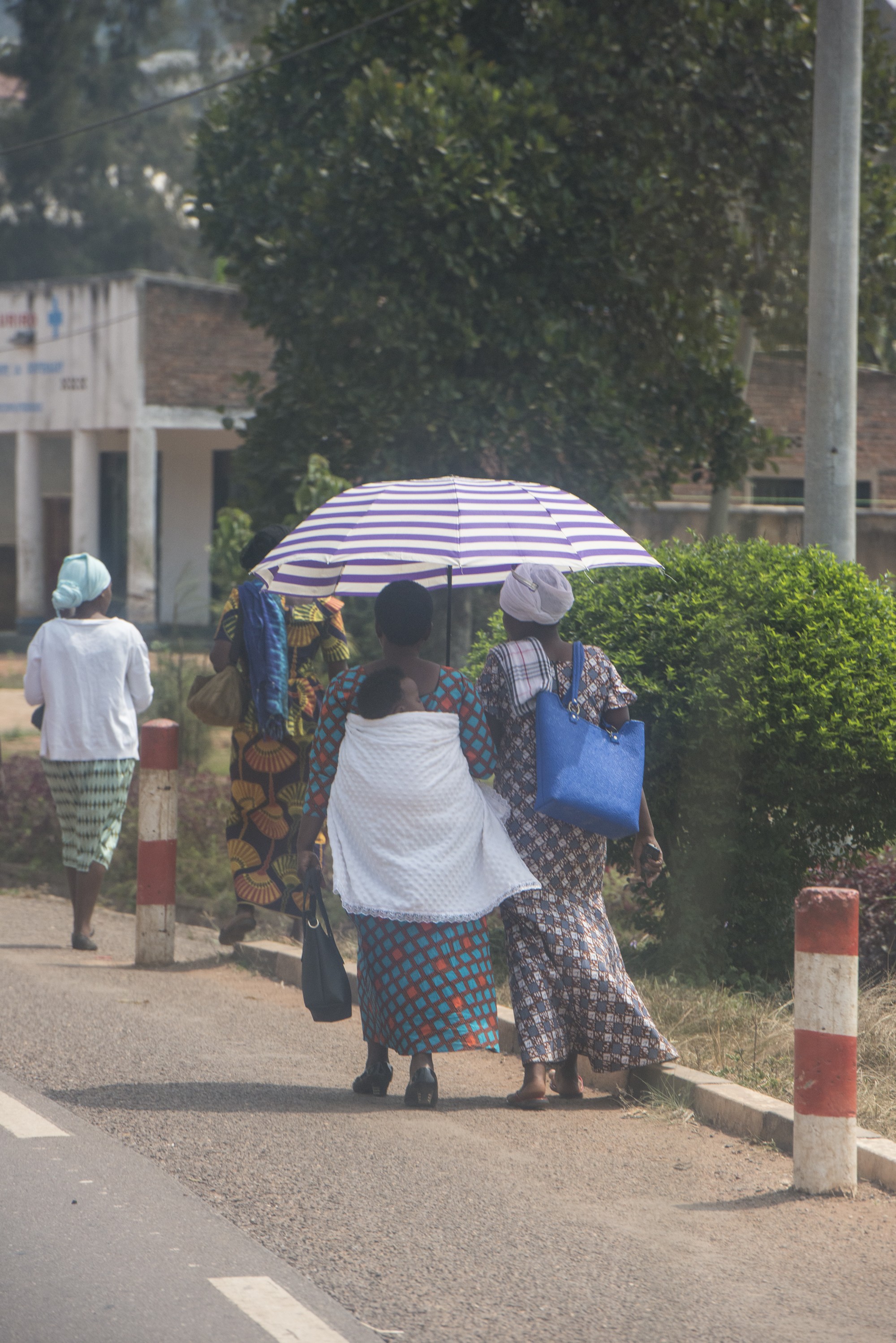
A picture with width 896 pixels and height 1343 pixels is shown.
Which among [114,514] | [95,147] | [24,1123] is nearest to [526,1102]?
[24,1123]

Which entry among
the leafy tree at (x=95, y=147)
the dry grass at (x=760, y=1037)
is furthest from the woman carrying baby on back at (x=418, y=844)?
the leafy tree at (x=95, y=147)

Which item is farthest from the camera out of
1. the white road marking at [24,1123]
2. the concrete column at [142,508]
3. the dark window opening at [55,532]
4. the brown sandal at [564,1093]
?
the dark window opening at [55,532]

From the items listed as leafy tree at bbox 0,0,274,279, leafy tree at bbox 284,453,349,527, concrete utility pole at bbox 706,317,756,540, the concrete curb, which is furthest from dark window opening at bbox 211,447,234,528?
the concrete curb

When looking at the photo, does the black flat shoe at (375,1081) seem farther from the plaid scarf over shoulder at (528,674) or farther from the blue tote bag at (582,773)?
the plaid scarf over shoulder at (528,674)

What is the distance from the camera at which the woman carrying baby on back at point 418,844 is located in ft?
17.1

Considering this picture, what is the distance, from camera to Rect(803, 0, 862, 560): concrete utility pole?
7988 mm

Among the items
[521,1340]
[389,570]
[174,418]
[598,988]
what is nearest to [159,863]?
[389,570]

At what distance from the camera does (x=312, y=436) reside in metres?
11.0

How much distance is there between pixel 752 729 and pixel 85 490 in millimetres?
23900

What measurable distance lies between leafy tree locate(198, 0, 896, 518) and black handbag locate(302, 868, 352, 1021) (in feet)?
18.1

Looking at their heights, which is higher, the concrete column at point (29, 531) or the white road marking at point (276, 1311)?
the concrete column at point (29, 531)

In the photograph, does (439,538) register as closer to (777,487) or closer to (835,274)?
(835,274)

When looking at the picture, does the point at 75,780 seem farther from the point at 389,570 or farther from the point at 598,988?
the point at 598,988

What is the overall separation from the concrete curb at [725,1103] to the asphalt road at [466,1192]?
0.25 ft
